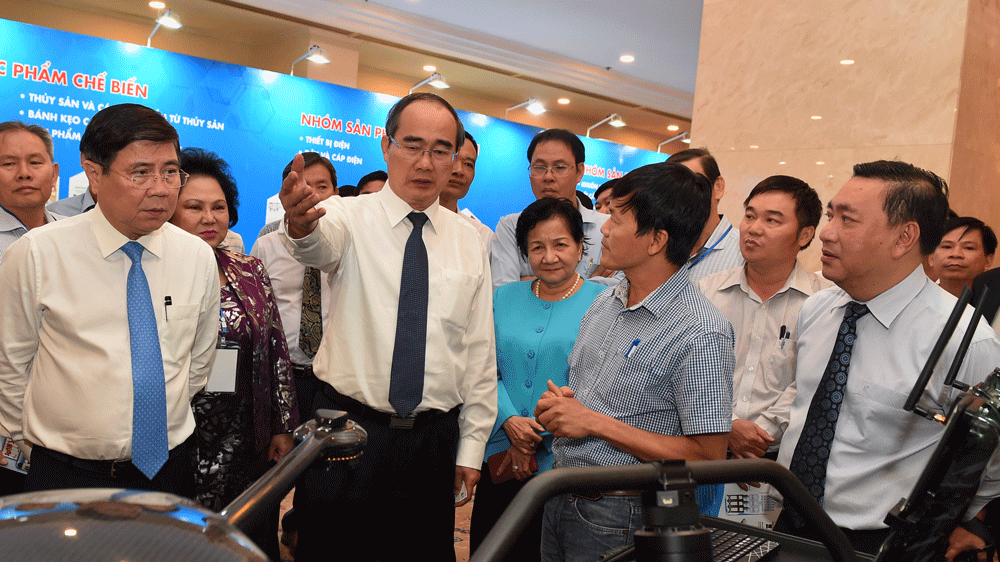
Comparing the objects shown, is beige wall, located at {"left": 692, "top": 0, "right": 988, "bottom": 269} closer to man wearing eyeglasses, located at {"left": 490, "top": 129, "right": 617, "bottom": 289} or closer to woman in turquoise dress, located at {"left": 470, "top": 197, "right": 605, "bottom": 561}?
man wearing eyeglasses, located at {"left": 490, "top": 129, "right": 617, "bottom": 289}

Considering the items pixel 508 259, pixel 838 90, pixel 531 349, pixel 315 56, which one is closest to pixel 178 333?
pixel 531 349

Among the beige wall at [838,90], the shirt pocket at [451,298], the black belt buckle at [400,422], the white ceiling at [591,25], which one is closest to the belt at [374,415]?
the black belt buckle at [400,422]

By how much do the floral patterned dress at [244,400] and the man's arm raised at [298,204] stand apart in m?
0.64

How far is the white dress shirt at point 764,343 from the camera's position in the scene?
2221 mm

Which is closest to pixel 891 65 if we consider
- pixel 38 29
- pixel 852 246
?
pixel 852 246

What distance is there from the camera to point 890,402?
1701 millimetres

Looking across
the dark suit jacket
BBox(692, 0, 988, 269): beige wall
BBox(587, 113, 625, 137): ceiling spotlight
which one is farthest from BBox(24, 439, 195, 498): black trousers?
BBox(587, 113, 625, 137): ceiling spotlight

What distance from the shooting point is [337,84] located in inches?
324

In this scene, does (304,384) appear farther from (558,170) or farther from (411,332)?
(558,170)

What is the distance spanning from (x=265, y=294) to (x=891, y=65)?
3.09m

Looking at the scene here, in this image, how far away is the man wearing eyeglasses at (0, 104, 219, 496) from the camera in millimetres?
1847

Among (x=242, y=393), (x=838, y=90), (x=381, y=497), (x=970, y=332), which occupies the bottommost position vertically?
(x=381, y=497)

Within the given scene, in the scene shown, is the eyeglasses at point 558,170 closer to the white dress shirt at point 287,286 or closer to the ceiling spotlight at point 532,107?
the white dress shirt at point 287,286

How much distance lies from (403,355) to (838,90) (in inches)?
111
